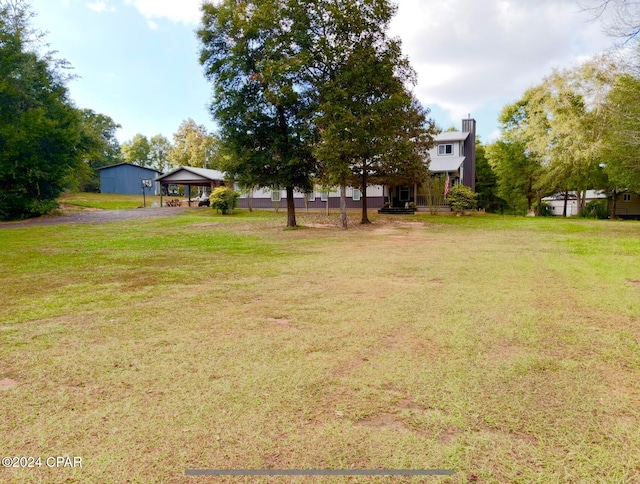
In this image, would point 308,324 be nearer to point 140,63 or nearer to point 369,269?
point 369,269

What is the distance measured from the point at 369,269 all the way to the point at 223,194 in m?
21.2

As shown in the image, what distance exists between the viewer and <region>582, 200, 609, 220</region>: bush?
108 ft

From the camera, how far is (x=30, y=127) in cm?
1975

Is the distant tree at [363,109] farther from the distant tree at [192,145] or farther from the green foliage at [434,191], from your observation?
the distant tree at [192,145]

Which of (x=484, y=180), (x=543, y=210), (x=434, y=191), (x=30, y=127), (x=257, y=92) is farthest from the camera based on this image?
(x=484, y=180)

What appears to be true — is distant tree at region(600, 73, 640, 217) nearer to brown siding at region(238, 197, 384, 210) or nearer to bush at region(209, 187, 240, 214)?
brown siding at region(238, 197, 384, 210)

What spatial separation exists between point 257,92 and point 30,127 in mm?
13118

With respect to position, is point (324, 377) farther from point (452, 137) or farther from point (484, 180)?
point (484, 180)

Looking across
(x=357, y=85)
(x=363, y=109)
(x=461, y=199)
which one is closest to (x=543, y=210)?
(x=461, y=199)

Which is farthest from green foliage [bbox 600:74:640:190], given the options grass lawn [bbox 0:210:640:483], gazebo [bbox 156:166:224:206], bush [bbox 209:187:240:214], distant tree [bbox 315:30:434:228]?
gazebo [bbox 156:166:224:206]

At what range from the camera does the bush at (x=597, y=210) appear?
3291 centimetres

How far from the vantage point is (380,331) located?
3787 millimetres

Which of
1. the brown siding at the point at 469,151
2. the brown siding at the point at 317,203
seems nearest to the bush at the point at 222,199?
the brown siding at the point at 317,203

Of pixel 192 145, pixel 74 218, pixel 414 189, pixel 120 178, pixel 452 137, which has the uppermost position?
pixel 192 145
